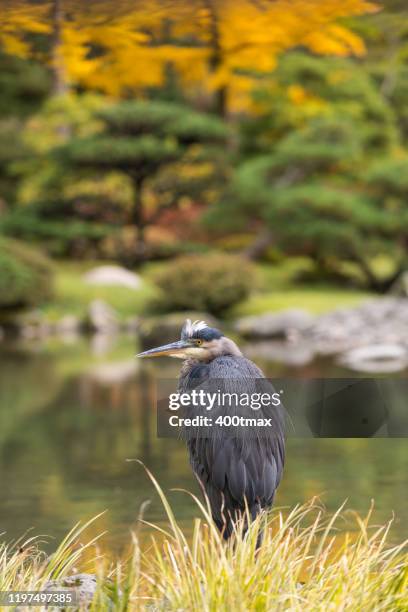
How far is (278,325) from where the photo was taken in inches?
484

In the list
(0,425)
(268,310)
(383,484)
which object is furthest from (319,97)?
(383,484)

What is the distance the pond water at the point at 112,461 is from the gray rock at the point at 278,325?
277 cm

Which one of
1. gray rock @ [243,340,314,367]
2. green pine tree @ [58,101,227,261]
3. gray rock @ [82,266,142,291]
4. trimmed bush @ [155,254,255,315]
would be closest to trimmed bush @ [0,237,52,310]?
gray rock @ [82,266,142,291]

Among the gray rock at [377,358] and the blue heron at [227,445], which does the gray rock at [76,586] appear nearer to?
the blue heron at [227,445]

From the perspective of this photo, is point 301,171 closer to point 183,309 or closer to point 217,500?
point 183,309

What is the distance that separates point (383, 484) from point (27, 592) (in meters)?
2.93

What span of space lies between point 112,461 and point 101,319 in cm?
782

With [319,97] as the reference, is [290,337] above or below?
below

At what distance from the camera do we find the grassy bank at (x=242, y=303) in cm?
1353

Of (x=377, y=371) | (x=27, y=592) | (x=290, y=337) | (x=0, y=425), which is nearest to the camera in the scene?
(x=27, y=592)

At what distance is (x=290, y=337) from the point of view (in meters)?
12.1

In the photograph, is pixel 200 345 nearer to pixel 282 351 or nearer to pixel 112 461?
pixel 112 461

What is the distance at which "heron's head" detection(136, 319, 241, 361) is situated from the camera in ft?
7.72

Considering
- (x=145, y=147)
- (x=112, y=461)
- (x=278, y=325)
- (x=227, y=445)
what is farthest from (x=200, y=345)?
(x=145, y=147)
